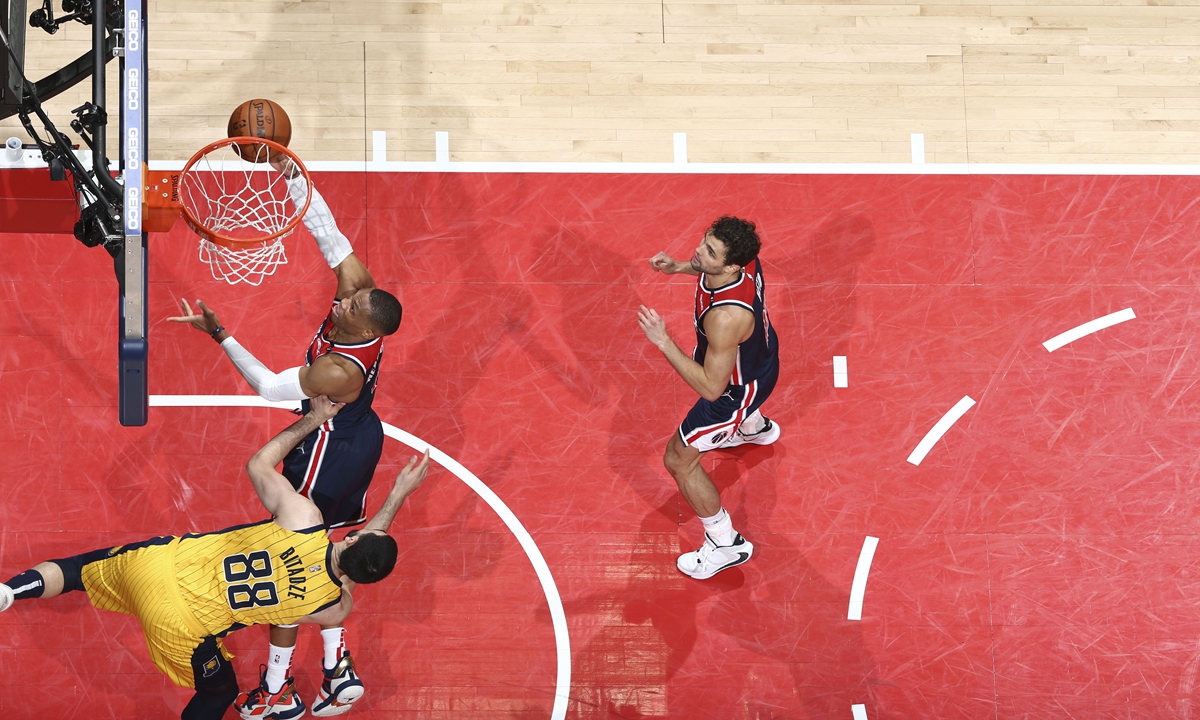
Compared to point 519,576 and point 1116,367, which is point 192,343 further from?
point 1116,367

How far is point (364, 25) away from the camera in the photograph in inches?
297

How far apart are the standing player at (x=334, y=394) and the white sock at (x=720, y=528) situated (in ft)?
7.21

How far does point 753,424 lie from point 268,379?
10.5ft

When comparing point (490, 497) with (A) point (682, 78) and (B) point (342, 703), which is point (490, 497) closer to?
(B) point (342, 703)

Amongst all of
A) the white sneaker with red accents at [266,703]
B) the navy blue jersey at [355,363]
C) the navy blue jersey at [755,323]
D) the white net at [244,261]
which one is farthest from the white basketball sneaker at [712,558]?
the white net at [244,261]

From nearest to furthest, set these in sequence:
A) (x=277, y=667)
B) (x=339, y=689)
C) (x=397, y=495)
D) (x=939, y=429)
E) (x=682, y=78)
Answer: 1. (x=397, y=495)
2. (x=277, y=667)
3. (x=339, y=689)
4. (x=939, y=429)
5. (x=682, y=78)

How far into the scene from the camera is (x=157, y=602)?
5.66 meters

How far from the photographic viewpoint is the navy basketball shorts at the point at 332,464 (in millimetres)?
6008

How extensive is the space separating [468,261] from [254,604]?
2.81 m

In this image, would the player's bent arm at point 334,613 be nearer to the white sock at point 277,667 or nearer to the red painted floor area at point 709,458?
the white sock at point 277,667

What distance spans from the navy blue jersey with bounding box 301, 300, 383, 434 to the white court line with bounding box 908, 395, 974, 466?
12.4ft

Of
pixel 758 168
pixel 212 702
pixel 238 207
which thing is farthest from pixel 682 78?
pixel 212 702

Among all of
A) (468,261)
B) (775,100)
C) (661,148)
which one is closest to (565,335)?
(468,261)

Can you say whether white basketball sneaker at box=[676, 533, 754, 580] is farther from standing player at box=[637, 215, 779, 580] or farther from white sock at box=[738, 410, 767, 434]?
white sock at box=[738, 410, 767, 434]
